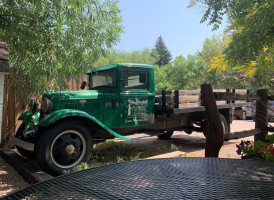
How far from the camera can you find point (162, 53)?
50812 millimetres

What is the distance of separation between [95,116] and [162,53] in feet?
158

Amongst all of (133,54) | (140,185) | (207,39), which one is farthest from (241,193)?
(133,54)

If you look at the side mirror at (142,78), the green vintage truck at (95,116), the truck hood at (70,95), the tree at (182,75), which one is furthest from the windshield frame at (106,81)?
the tree at (182,75)

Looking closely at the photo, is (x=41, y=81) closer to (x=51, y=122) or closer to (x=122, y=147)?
(x=51, y=122)

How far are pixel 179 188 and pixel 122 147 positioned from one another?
4.34 m

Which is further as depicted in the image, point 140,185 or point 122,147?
point 122,147

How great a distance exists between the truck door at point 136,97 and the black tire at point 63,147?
1007 mm

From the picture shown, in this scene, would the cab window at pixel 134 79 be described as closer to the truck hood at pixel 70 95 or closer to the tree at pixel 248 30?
the truck hood at pixel 70 95

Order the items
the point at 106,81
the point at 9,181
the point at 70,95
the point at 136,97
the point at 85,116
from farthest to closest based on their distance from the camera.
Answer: the point at 106,81 < the point at 136,97 < the point at 70,95 < the point at 85,116 < the point at 9,181

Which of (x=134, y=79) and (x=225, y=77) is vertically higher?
(x=225, y=77)

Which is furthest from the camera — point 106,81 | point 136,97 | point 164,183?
point 106,81

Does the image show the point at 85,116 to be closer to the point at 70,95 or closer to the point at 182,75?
the point at 70,95

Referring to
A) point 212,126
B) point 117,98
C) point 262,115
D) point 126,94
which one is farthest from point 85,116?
point 262,115

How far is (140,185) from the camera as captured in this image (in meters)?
1.04
